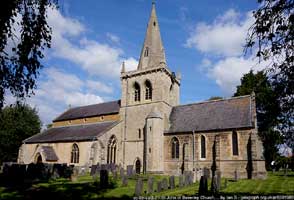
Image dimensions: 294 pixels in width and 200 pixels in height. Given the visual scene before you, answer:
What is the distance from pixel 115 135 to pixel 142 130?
3.47 metres

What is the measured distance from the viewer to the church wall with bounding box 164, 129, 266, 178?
26609mm

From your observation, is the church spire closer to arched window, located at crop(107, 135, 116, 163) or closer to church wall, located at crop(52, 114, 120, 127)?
church wall, located at crop(52, 114, 120, 127)

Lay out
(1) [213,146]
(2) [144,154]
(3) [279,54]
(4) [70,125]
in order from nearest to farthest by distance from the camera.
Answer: (3) [279,54]
(1) [213,146]
(2) [144,154]
(4) [70,125]

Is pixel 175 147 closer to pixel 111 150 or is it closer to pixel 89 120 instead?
pixel 111 150

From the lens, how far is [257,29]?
856 cm

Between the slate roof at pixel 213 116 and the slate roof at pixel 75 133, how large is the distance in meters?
8.41

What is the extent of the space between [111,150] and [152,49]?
1444 cm

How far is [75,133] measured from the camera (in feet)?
118

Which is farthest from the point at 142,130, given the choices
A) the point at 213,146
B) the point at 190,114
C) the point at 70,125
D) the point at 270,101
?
the point at 270,101

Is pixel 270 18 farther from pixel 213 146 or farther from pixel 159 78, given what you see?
pixel 159 78

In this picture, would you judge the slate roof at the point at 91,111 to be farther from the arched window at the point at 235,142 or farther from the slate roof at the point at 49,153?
the arched window at the point at 235,142

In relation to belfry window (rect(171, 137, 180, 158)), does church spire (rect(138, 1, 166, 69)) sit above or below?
Result: above

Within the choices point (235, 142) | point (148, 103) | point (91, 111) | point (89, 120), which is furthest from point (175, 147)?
point (91, 111)

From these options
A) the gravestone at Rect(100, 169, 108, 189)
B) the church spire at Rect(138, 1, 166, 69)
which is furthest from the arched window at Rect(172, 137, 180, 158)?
the gravestone at Rect(100, 169, 108, 189)
